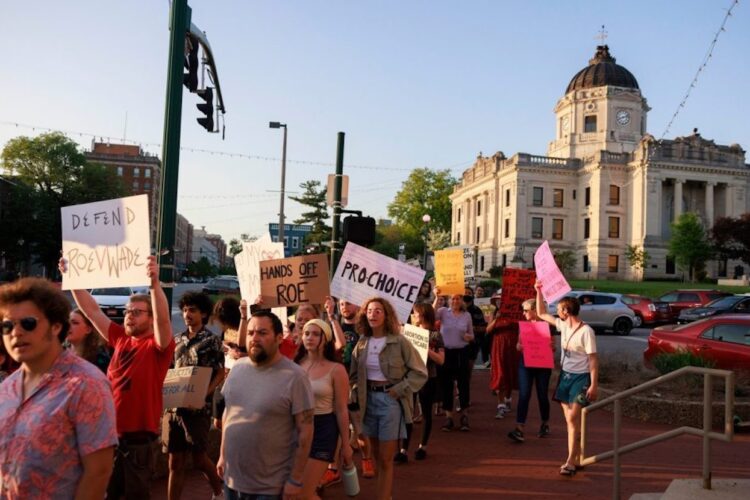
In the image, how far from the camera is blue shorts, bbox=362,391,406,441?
5.93 metres

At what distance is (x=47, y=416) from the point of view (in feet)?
9.05

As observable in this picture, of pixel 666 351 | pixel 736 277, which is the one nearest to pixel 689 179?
pixel 736 277

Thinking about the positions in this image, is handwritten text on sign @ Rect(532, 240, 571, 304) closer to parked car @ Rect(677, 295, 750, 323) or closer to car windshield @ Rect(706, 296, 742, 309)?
parked car @ Rect(677, 295, 750, 323)

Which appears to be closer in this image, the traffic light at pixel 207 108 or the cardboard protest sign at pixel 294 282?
the cardboard protest sign at pixel 294 282

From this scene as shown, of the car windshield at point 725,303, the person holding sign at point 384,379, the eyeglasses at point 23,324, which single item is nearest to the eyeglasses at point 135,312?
the eyeglasses at point 23,324

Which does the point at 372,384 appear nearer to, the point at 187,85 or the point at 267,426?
the point at 267,426

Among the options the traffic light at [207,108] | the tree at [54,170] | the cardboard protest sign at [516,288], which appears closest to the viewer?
the traffic light at [207,108]

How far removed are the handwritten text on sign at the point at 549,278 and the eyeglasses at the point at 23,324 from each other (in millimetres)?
5880

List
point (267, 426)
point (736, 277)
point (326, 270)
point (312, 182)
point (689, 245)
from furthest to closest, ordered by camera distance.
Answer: point (736, 277) → point (689, 245) → point (312, 182) → point (326, 270) → point (267, 426)

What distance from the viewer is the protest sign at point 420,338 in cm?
757

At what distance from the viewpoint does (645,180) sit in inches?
2990

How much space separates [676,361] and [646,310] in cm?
1881

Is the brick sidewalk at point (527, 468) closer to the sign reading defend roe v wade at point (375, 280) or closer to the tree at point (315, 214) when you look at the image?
the sign reading defend roe v wade at point (375, 280)

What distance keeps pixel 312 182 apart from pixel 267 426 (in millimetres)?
47149
